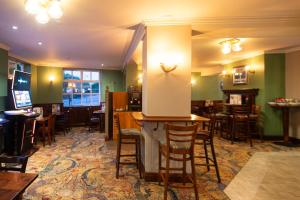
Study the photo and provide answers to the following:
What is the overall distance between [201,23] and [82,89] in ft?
24.2

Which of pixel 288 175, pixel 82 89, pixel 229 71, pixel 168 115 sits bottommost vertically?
pixel 288 175

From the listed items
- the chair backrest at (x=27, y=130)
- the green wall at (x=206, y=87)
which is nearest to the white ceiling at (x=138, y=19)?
the chair backrest at (x=27, y=130)

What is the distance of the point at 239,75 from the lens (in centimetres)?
779

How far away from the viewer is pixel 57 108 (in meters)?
8.20

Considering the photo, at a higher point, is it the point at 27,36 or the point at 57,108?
the point at 27,36

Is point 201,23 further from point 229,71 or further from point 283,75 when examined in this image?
A: point 229,71

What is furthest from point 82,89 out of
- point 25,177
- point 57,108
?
point 25,177

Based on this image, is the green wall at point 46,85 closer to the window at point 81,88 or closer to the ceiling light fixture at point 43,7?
the window at point 81,88

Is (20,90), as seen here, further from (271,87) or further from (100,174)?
(271,87)

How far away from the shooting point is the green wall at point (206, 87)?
1227cm

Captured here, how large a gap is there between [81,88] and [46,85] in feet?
4.76

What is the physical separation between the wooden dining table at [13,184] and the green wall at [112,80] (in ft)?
27.5

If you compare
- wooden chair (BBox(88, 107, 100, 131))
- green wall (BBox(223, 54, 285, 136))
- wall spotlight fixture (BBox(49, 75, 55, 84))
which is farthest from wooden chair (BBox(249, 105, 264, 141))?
wall spotlight fixture (BBox(49, 75, 55, 84))

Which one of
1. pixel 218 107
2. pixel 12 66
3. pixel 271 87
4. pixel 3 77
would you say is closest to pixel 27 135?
pixel 3 77
